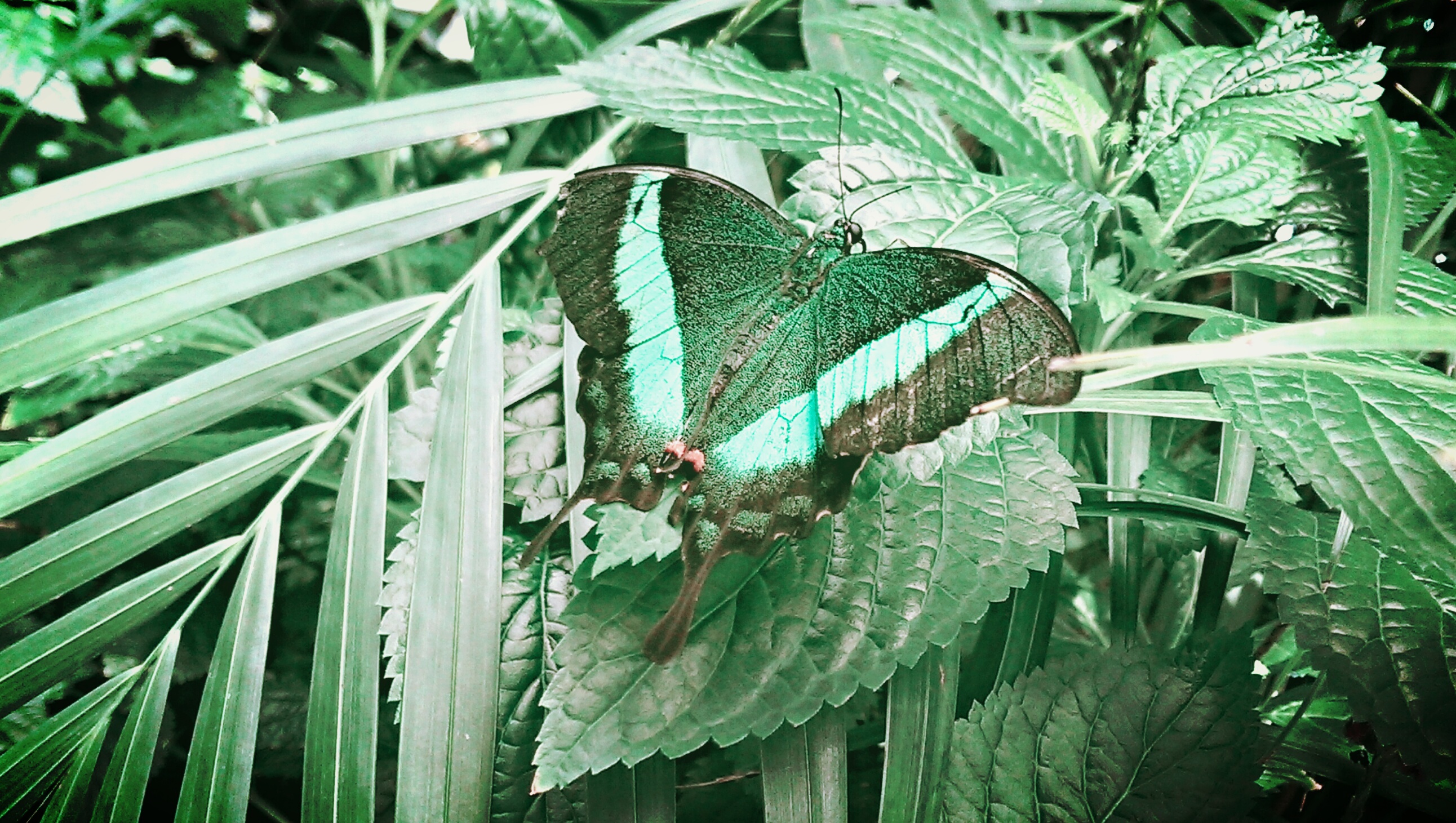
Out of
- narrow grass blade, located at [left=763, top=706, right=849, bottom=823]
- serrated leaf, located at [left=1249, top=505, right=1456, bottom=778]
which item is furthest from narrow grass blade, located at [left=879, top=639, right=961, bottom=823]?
serrated leaf, located at [left=1249, top=505, right=1456, bottom=778]

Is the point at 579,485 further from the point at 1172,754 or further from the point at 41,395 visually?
the point at 41,395

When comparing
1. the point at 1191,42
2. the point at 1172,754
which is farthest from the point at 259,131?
the point at 1191,42

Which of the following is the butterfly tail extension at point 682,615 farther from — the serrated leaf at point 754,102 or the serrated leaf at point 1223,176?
the serrated leaf at point 1223,176

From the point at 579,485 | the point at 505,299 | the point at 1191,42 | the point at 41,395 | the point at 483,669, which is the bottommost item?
the point at 483,669

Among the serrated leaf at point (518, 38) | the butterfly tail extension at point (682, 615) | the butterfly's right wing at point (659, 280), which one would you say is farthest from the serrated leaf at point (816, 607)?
the serrated leaf at point (518, 38)

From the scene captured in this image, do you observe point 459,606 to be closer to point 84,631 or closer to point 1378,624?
point 84,631
